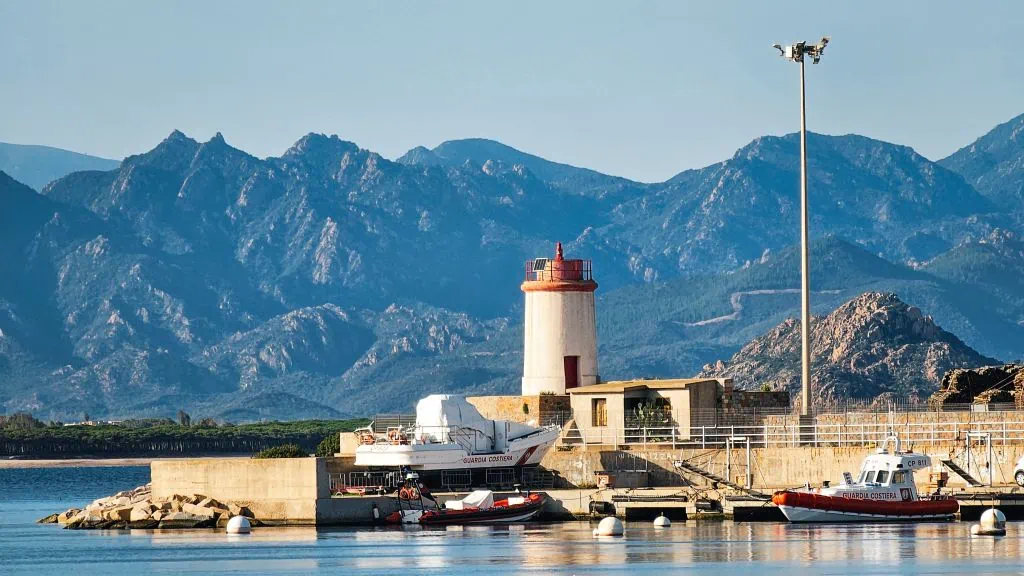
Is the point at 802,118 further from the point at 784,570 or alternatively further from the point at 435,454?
the point at 784,570

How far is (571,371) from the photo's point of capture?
77188 millimetres

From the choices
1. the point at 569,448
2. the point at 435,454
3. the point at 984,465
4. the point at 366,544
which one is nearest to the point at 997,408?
the point at 984,465

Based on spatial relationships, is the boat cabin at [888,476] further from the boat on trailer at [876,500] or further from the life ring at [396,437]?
the life ring at [396,437]

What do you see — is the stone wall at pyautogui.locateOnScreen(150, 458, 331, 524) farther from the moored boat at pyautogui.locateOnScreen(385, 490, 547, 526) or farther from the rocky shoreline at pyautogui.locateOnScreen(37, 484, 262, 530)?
the moored boat at pyautogui.locateOnScreen(385, 490, 547, 526)

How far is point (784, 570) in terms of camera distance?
5019cm

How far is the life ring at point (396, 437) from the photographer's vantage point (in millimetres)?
68562

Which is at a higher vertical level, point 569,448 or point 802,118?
point 802,118

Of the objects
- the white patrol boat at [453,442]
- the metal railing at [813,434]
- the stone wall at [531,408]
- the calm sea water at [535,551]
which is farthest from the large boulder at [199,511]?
the metal railing at [813,434]

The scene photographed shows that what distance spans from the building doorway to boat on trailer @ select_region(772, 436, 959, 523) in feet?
51.3

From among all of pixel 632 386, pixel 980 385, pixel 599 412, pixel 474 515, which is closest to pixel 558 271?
pixel 599 412

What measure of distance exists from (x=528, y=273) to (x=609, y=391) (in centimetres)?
761

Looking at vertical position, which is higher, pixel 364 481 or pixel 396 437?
pixel 396 437

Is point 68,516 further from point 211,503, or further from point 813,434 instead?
point 813,434

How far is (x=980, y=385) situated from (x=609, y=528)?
38.2 metres
